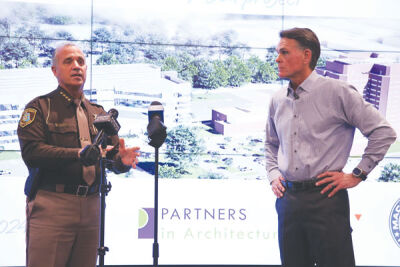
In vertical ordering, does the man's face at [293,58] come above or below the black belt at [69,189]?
above

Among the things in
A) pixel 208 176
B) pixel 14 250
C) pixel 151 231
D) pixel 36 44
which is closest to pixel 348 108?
pixel 208 176

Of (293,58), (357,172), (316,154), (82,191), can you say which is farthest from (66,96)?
(357,172)

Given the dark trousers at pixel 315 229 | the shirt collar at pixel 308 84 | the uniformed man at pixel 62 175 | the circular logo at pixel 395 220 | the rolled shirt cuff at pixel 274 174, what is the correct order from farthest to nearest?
1. the circular logo at pixel 395 220
2. the rolled shirt cuff at pixel 274 174
3. the shirt collar at pixel 308 84
4. the dark trousers at pixel 315 229
5. the uniformed man at pixel 62 175

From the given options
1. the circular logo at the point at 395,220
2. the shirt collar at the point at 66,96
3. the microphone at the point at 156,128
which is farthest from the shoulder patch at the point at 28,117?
the circular logo at the point at 395,220

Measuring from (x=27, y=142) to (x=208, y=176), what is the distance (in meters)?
2.08

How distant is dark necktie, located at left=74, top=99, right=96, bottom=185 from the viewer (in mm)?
2436

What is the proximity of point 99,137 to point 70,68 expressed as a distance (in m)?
0.45

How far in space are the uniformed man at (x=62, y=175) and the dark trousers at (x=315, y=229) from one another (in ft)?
2.73

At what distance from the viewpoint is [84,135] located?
2498 mm

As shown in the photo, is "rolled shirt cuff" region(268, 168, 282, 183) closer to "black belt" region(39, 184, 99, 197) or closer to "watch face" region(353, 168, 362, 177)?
"watch face" region(353, 168, 362, 177)

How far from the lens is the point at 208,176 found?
4.22m

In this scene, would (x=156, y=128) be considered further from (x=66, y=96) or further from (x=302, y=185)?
(x=302, y=185)

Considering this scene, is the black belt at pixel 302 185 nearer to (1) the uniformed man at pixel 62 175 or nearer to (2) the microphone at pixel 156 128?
(2) the microphone at pixel 156 128

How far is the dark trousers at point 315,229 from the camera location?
245 cm
